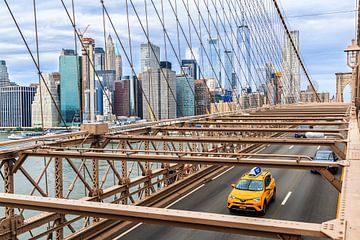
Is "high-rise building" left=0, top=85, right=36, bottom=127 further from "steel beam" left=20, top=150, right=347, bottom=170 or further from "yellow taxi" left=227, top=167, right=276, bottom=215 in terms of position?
"yellow taxi" left=227, top=167, right=276, bottom=215

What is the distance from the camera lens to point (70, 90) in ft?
56.8

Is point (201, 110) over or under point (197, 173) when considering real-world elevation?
over

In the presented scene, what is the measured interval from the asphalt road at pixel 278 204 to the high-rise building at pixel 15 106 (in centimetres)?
773

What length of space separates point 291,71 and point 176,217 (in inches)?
3542

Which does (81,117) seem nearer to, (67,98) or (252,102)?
(67,98)

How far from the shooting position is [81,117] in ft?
53.9

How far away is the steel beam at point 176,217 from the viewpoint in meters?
3.70

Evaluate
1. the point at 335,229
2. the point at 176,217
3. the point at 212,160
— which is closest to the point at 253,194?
the point at 212,160

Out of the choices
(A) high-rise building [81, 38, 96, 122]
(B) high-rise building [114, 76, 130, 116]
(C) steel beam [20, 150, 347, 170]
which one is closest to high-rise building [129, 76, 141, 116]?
(B) high-rise building [114, 76, 130, 116]

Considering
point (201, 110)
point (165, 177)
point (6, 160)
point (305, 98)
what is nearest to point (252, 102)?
point (201, 110)

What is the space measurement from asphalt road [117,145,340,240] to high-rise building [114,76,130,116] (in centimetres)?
584

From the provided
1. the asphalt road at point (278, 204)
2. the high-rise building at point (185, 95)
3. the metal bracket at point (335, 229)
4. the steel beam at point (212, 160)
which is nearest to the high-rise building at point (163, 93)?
the high-rise building at point (185, 95)

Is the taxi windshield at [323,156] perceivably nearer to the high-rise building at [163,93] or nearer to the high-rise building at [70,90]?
the high-rise building at [163,93]

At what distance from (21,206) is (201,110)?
1116 inches
